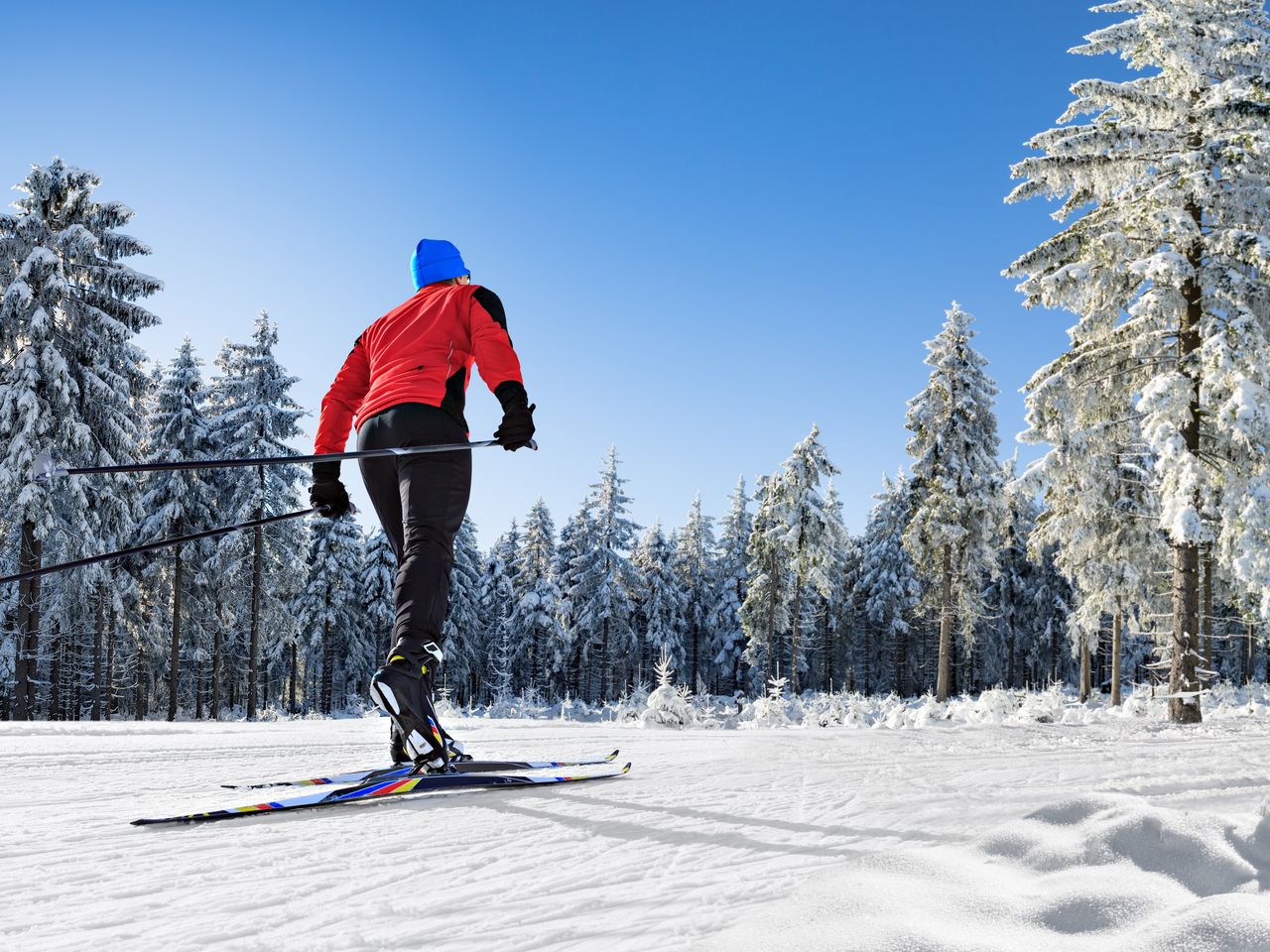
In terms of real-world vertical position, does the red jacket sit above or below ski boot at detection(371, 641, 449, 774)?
above

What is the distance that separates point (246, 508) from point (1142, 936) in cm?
2691

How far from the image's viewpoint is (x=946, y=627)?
80.6 ft

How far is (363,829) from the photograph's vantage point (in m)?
1.85

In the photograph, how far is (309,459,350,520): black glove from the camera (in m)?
3.31

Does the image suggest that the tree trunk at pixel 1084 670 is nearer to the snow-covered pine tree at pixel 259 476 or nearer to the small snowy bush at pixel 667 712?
the small snowy bush at pixel 667 712

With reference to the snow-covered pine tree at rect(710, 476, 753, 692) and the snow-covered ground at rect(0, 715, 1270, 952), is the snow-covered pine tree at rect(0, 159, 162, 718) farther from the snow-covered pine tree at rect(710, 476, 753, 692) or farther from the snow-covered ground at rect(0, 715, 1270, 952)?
the snow-covered pine tree at rect(710, 476, 753, 692)

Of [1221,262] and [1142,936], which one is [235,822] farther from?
[1221,262]

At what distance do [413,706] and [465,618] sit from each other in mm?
42724

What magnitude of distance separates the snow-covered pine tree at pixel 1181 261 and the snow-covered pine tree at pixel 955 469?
1450cm

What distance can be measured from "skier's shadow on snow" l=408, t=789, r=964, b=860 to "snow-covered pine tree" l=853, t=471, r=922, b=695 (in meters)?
42.3

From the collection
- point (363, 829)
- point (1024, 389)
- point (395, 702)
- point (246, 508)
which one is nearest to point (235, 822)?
point (363, 829)

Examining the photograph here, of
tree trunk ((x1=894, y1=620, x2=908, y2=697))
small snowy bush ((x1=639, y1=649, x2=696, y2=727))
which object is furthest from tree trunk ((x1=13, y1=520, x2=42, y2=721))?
tree trunk ((x1=894, y1=620, x2=908, y2=697))

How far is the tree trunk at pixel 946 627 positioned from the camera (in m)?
24.4

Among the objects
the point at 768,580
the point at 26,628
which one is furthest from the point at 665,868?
the point at 768,580
